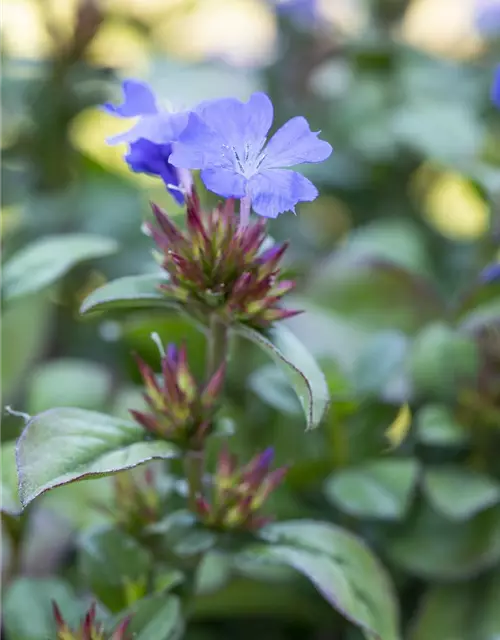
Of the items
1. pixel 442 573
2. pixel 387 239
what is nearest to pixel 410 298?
pixel 387 239

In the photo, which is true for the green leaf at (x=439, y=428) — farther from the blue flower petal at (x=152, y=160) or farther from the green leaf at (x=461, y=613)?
the blue flower petal at (x=152, y=160)

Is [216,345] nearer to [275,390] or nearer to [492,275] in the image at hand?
[275,390]

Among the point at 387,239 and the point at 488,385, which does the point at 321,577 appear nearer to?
the point at 488,385

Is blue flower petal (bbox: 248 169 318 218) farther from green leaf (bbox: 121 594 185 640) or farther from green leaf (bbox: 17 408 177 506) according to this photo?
green leaf (bbox: 121 594 185 640)

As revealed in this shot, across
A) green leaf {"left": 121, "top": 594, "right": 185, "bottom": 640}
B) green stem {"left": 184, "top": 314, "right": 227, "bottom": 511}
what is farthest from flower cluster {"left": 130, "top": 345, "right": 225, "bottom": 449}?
green leaf {"left": 121, "top": 594, "right": 185, "bottom": 640}

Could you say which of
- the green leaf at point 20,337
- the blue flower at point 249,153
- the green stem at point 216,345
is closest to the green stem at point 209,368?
the green stem at point 216,345
